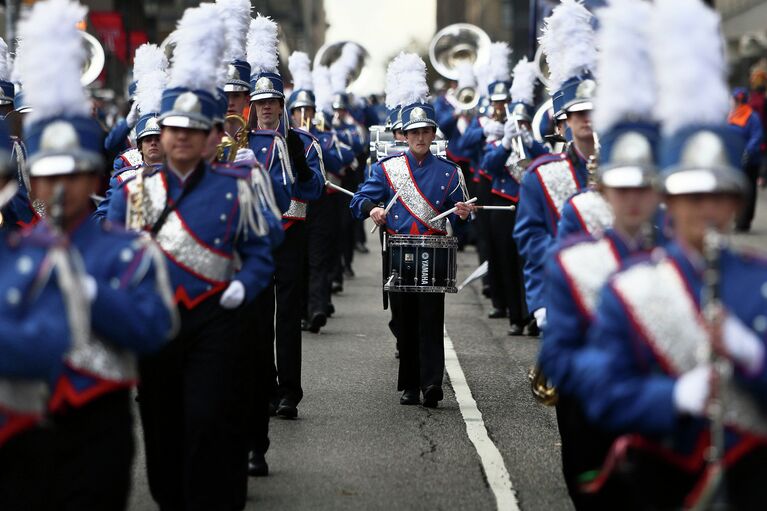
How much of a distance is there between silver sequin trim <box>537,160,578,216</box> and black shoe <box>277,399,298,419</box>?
2.93 m

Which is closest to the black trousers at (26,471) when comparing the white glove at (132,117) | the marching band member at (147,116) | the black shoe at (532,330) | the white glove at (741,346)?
the white glove at (741,346)

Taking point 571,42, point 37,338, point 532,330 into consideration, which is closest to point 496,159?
point 532,330

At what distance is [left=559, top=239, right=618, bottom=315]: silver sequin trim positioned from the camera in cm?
518

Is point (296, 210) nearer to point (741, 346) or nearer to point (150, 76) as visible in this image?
point (150, 76)

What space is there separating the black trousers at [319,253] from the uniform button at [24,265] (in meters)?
9.67

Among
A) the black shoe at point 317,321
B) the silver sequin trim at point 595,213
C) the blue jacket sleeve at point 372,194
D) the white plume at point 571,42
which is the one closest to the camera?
the silver sequin trim at point 595,213

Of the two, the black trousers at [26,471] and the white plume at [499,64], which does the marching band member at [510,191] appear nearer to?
the white plume at [499,64]

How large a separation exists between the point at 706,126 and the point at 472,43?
24438 millimetres

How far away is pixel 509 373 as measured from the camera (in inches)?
473

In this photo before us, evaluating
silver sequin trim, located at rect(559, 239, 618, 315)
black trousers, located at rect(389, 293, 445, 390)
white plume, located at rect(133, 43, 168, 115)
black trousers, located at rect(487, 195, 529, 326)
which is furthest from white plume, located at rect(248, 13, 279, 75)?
silver sequin trim, located at rect(559, 239, 618, 315)

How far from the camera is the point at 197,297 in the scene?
6.73 m

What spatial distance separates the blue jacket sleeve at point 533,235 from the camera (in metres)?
7.86

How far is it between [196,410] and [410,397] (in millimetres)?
4332

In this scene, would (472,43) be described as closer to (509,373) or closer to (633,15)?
(509,373)
